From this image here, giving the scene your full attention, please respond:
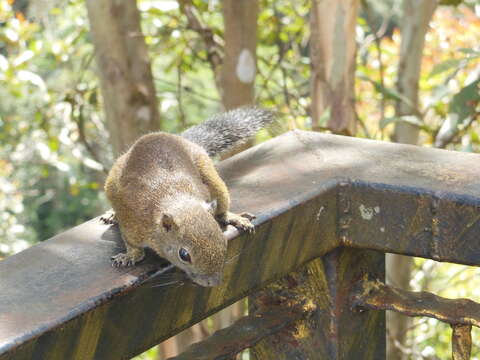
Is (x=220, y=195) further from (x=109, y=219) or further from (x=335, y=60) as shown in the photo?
(x=335, y=60)

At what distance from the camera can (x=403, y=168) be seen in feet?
4.47

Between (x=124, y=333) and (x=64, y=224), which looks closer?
(x=124, y=333)

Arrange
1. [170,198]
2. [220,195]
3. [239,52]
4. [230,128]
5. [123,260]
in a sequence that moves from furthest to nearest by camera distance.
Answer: [239,52]
[230,128]
[170,198]
[220,195]
[123,260]

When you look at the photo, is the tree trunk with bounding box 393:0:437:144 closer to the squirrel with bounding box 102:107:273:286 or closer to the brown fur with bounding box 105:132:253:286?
the squirrel with bounding box 102:107:273:286

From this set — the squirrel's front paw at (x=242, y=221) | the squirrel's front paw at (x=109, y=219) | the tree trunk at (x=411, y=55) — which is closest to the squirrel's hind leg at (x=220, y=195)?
the squirrel's front paw at (x=242, y=221)

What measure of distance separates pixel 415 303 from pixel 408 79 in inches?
85.4

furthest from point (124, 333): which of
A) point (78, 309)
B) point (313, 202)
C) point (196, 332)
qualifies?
point (196, 332)

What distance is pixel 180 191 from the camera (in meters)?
1.85

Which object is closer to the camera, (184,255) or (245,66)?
(184,255)

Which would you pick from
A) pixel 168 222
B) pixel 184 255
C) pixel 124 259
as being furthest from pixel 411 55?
pixel 124 259

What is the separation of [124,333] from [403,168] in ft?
2.07

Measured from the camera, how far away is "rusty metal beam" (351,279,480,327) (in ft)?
3.85

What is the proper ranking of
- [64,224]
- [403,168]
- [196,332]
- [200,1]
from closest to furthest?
[403,168]
[196,332]
[200,1]
[64,224]

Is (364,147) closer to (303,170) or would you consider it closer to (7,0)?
(303,170)
